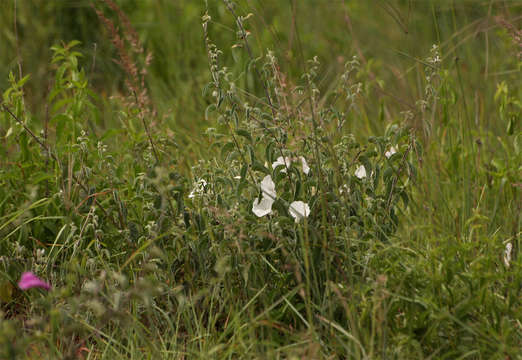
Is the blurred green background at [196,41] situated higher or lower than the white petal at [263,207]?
lower

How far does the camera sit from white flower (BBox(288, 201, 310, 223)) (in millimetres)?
1851

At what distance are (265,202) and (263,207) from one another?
2 cm

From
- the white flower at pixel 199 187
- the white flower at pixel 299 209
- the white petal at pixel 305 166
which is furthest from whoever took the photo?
the white petal at pixel 305 166

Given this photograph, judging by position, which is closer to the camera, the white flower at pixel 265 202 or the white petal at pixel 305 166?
the white flower at pixel 265 202

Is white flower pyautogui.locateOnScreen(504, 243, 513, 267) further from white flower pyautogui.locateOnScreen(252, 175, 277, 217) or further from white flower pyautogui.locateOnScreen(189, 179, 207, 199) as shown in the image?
white flower pyautogui.locateOnScreen(189, 179, 207, 199)

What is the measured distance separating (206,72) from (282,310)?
2492 millimetres

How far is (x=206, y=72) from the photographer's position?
4.11 metres

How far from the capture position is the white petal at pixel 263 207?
75.4 inches

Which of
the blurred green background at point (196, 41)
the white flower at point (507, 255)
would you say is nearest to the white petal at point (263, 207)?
the white flower at point (507, 255)

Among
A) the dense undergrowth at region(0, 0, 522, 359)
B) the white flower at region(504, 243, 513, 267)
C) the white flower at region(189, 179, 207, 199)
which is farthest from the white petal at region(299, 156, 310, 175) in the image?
the white flower at region(504, 243, 513, 267)

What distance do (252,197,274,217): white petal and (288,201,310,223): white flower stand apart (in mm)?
65

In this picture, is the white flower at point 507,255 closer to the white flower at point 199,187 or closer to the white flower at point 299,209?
the white flower at point 299,209

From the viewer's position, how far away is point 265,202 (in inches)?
76.3

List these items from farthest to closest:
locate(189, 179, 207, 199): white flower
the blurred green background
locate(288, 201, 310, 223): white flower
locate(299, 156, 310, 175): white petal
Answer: the blurred green background, locate(299, 156, 310, 175): white petal, locate(189, 179, 207, 199): white flower, locate(288, 201, 310, 223): white flower
